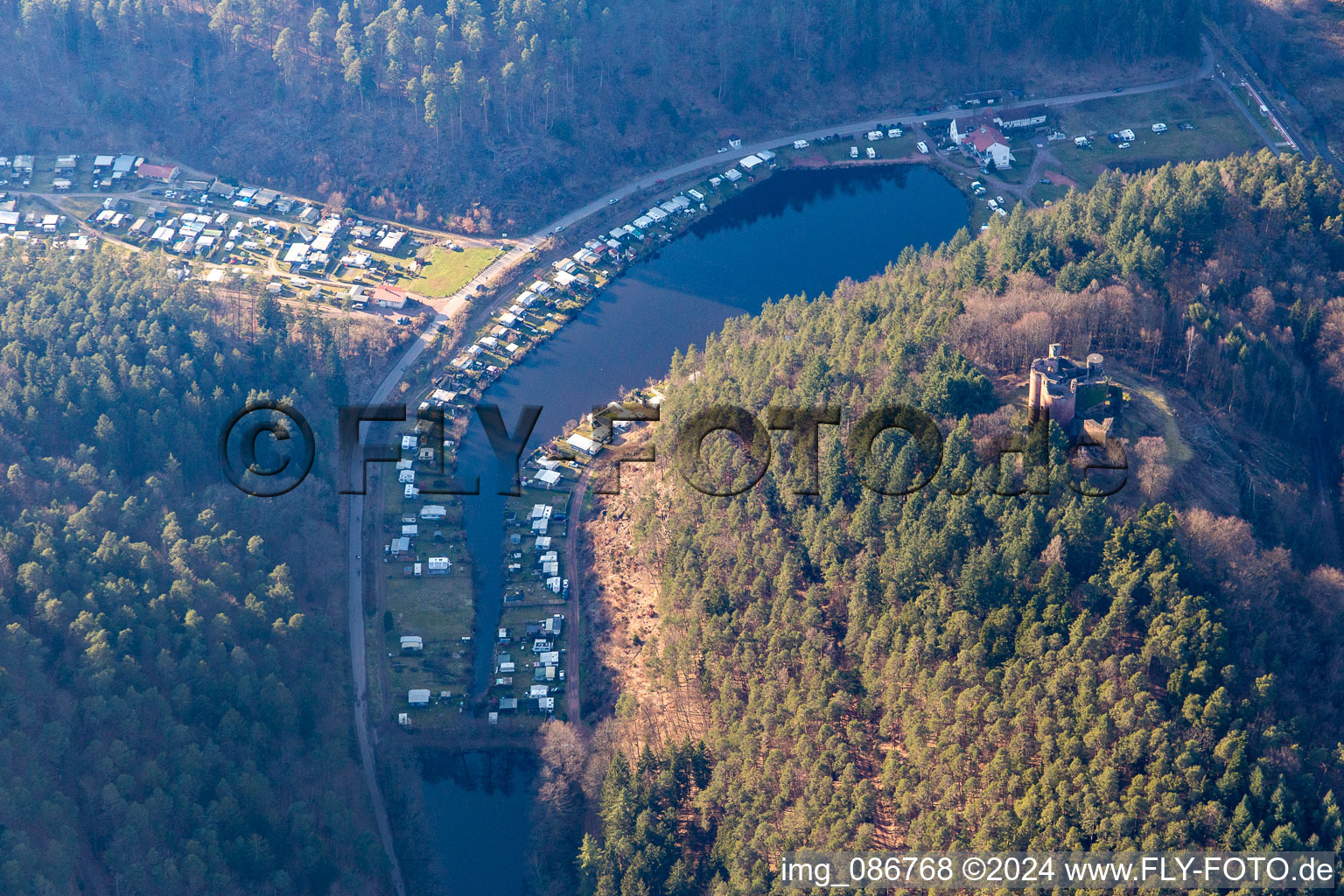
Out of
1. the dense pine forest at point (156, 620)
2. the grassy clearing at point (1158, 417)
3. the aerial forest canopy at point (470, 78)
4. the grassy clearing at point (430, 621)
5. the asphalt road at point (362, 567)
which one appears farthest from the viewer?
the aerial forest canopy at point (470, 78)

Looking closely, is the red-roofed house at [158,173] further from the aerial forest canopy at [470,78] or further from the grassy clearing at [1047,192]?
the grassy clearing at [1047,192]

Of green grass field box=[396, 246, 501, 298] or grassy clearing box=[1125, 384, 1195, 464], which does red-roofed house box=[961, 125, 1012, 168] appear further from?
grassy clearing box=[1125, 384, 1195, 464]

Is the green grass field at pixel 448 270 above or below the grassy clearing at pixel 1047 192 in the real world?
below

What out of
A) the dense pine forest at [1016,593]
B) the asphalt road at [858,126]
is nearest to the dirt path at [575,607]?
the dense pine forest at [1016,593]

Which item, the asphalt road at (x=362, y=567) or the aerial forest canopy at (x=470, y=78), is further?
the aerial forest canopy at (x=470, y=78)

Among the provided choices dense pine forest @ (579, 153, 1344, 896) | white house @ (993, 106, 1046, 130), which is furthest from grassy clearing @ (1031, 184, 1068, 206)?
dense pine forest @ (579, 153, 1344, 896)
